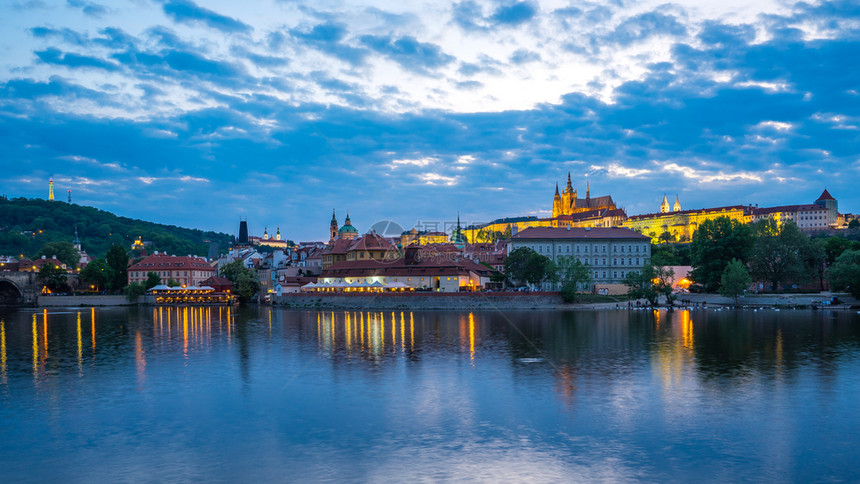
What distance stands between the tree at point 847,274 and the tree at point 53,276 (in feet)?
340

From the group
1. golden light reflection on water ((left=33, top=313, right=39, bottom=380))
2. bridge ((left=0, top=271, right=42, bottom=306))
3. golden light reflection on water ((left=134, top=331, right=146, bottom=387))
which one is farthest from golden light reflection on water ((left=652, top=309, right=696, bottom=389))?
bridge ((left=0, top=271, right=42, bottom=306))

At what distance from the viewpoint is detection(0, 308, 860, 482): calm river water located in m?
14.4

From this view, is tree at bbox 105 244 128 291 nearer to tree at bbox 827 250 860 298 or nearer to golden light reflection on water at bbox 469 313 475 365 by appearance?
golden light reflection on water at bbox 469 313 475 365

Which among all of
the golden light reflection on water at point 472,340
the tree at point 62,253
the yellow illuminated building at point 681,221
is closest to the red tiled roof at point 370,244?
the golden light reflection on water at point 472,340

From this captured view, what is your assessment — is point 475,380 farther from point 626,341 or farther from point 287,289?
point 287,289

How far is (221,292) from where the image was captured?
9581cm

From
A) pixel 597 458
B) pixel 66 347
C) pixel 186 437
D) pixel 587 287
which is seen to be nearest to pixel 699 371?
pixel 597 458

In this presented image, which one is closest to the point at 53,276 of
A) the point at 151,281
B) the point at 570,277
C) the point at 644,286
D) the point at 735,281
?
the point at 151,281

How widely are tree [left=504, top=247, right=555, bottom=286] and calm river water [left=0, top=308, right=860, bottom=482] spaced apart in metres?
36.4

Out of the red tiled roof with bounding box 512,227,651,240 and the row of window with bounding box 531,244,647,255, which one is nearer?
the row of window with bounding box 531,244,647,255

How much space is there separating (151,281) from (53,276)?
16105mm

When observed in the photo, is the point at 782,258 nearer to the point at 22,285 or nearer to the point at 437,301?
the point at 437,301

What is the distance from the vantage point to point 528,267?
75.1 meters

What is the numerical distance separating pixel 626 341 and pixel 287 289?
58.3 meters
